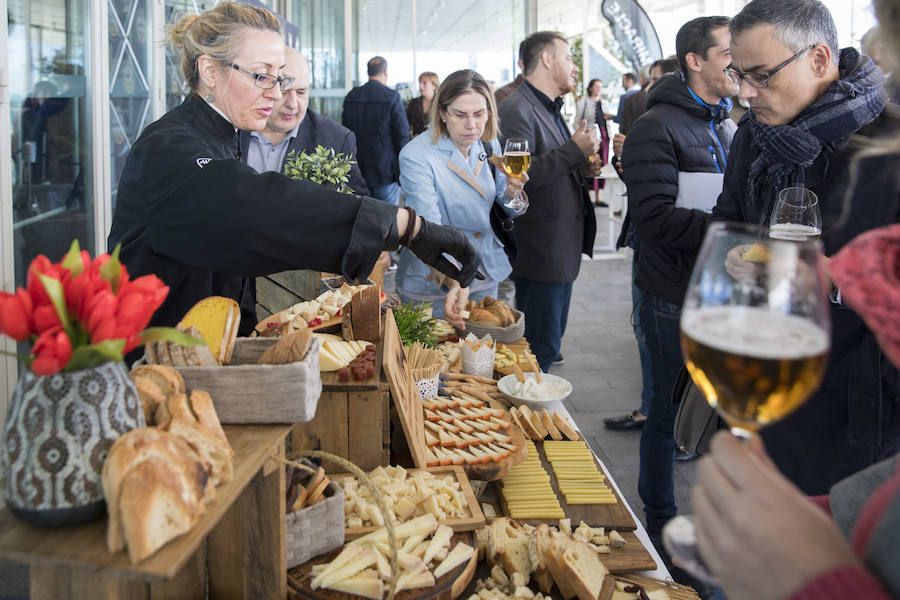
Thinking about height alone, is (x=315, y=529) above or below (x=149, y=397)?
below

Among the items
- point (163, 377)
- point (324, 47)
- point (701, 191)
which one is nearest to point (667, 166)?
point (701, 191)

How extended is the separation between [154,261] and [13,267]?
1816mm

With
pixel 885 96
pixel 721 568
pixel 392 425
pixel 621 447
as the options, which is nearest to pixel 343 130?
pixel 621 447

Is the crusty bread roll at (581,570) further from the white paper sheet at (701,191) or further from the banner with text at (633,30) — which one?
the banner with text at (633,30)

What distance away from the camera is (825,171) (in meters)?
2.03

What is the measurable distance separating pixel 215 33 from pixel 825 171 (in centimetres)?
167

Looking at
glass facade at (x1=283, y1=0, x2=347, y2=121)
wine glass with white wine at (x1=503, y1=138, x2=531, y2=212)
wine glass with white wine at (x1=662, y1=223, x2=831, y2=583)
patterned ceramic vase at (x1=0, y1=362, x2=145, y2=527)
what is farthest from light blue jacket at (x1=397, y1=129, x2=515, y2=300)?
glass facade at (x1=283, y1=0, x2=347, y2=121)

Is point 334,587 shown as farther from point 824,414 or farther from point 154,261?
point 824,414

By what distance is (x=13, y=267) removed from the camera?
10.5 ft

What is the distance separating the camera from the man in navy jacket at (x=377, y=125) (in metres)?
8.09

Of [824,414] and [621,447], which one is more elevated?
[824,414]

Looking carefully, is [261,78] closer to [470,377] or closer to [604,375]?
[470,377]

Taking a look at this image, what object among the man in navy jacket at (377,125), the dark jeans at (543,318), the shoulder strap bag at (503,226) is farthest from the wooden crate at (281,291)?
the man in navy jacket at (377,125)

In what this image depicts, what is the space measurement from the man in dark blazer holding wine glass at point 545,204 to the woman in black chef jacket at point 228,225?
2.41 metres
